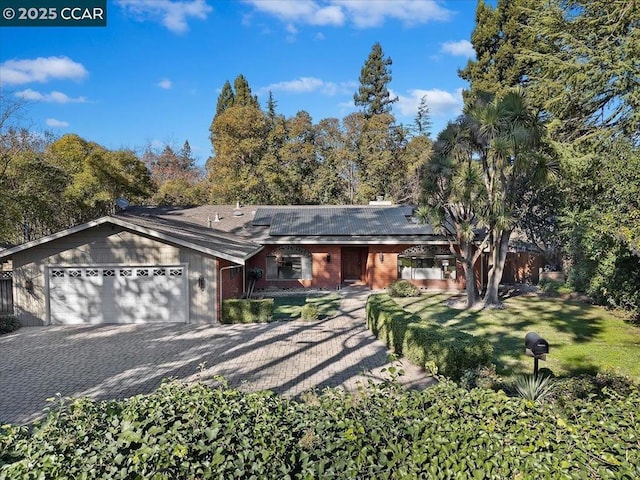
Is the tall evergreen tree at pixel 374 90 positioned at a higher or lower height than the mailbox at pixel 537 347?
higher

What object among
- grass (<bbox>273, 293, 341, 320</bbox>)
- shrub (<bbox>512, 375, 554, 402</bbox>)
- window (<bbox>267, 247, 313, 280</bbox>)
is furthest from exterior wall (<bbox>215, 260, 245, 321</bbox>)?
shrub (<bbox>512, 375, 554, 402</bbox>)

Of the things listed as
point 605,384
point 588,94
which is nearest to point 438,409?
point 605,384

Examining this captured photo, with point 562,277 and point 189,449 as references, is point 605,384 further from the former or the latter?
point 562,277

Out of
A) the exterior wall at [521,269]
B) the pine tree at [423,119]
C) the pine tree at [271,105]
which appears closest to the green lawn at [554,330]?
the exterior wall at [521,269]

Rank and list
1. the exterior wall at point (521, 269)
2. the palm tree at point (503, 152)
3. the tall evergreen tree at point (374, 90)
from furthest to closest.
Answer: the tall evergreen tree at point (374, 90), the exterior wall at point (521, 269), the palm tree at point (503, 152)

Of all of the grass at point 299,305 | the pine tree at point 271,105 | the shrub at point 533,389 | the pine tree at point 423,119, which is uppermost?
the pine tree at point 271,105

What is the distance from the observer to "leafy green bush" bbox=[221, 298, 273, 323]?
1379 centimetres

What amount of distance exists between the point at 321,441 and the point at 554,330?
12372 mm

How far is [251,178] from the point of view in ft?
107

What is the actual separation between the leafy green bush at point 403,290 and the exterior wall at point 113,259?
9226mm

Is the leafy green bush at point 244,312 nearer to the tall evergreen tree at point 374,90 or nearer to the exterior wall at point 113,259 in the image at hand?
the exterior wall at point 113,259

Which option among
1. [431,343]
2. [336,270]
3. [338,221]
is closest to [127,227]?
[431,343]

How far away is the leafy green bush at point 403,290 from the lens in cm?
A: 1922

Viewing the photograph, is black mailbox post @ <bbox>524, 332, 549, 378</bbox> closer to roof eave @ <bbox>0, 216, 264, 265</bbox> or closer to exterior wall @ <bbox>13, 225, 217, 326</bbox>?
roof eave @ <bbox>0, 216, 264, 265</bbox>
